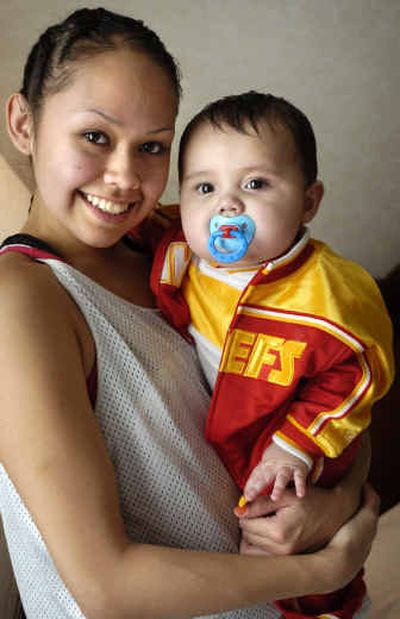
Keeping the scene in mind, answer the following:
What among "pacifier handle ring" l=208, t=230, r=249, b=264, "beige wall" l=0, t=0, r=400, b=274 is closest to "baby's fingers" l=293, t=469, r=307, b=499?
"pacifier handle ring" l=208, t=230, r=249, b=264

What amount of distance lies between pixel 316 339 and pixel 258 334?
0.09m

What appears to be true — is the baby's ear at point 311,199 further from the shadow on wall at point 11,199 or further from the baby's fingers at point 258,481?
the shadow on wall at point 11,199

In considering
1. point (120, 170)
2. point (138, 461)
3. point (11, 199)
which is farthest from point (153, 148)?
point (11, 199)

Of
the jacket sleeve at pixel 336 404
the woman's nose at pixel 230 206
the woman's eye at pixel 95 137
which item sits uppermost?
the woman's eye at pixel 95 137

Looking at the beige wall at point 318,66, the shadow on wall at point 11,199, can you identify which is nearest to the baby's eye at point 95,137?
the shadow on wall at point 11,199

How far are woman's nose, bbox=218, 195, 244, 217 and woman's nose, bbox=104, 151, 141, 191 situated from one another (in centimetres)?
15

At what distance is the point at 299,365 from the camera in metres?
1.01

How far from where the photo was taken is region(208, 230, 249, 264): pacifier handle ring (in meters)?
1.04

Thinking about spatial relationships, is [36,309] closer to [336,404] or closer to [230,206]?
[230,206]

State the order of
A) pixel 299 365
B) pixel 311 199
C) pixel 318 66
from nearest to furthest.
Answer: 1. pixel 299 365
2. pixel 311 199
3. pixel 318 66

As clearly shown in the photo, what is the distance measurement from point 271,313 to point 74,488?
1.43 feet

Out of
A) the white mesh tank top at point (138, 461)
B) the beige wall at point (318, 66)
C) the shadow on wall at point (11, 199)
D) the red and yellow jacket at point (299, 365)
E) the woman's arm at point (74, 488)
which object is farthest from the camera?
the beige wall at point (318, 66)

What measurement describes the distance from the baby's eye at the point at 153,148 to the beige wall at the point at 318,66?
93 centimetres

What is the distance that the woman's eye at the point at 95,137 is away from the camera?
953mm
